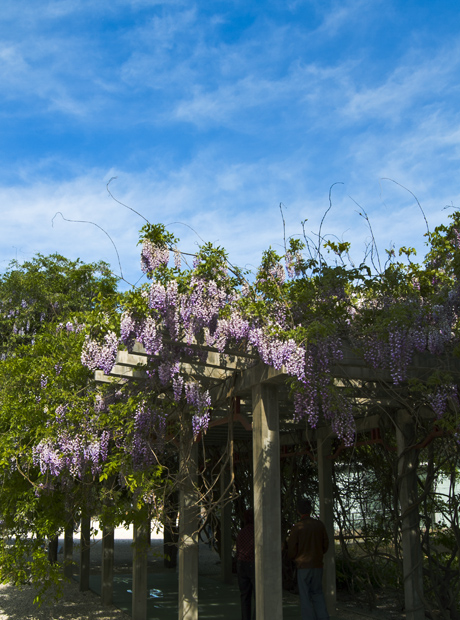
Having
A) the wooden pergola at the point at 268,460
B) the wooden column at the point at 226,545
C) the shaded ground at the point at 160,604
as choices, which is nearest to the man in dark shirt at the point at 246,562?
the wooden pergola at the point at 268,460

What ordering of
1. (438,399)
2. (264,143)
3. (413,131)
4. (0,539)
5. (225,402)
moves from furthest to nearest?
(0,539)
(225,402)
(264,143)
(413,131)
(438,399)

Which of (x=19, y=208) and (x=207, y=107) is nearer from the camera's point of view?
(x=207, y=107)

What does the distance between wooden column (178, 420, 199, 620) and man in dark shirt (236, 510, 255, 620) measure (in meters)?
0.42

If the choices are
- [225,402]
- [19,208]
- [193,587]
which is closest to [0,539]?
[193,587]

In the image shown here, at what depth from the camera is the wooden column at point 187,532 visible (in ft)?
18.0

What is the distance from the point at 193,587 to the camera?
18.2 ft

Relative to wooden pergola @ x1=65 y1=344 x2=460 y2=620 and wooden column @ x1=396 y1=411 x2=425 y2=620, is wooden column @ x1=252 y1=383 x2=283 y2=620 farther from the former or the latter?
wooden column @ x1=396 y1=411 x2=425 y2=620

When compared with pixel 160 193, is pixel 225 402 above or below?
below

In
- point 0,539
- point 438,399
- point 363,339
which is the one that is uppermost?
point 363,339

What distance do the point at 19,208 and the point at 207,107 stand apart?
2377 mm

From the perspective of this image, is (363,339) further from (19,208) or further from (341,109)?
(19,208)

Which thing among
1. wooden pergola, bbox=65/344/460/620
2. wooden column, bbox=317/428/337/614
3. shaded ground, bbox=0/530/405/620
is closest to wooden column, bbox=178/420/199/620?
wooden pergola, bbox=65/344/460/620

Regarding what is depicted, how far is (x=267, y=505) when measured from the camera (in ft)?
14.8

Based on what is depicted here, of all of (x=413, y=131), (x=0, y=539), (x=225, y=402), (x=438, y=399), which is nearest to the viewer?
(x=438, y=399)
